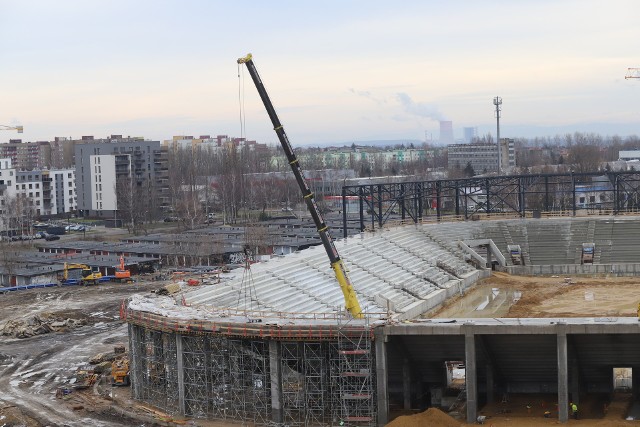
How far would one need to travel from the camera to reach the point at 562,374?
104 ft

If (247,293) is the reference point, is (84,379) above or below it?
below

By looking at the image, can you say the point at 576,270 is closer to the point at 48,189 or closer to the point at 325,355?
the point at 325,355

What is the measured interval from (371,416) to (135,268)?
47.6 m

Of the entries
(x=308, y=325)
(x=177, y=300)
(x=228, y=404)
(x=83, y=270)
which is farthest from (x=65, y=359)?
(x=83, y=270)

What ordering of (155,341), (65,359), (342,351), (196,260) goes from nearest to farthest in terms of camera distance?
(342,351)
(155,341)
(65,359)
(196,260)

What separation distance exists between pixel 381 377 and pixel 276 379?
343 centimetres

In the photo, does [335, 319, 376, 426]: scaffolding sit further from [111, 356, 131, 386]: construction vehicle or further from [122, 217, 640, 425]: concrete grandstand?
[111, 356, 131, 386]: construction vehicle

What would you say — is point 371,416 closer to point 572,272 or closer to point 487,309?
point 487,309

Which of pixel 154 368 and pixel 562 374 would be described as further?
pixel 154 368

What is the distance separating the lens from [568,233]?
63.5 m

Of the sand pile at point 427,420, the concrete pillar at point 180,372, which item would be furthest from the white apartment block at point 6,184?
the sand pile at point 427,420

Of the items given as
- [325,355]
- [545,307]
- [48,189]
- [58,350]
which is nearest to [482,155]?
[48,189]

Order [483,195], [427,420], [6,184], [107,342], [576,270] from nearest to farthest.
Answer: [427,420], [107,342], [576,270], [483,195], [6,184]

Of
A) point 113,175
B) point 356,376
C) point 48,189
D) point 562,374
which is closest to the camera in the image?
point 562,374
